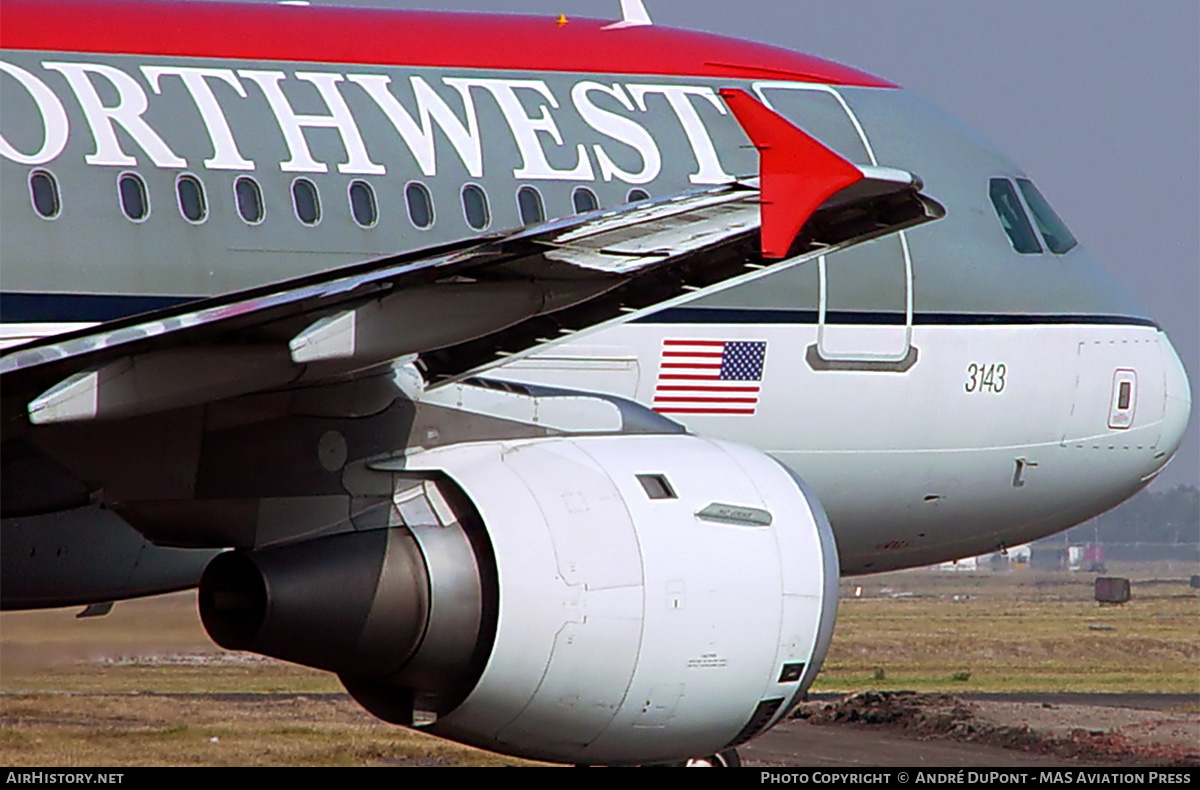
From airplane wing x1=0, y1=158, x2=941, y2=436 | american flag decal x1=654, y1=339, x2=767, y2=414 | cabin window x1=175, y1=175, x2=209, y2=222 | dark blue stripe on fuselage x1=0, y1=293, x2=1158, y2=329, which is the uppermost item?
cabin window x1=175, y1=175, x2=209, y2=222

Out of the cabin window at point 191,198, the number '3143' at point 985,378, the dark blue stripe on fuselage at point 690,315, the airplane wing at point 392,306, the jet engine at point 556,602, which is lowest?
the jet engine at point 556,602

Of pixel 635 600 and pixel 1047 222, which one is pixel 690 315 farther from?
pixel 1047 222

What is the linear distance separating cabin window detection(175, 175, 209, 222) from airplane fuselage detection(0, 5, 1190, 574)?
0.01 meters

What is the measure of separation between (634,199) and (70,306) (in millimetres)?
3003

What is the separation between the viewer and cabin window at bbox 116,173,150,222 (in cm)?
847

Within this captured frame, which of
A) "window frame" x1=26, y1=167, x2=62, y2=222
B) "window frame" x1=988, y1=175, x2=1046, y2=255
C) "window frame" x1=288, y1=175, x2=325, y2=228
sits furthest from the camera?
"window frame" x1=988, y1=175, x2=1046, y2=255

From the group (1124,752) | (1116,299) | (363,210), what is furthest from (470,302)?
(1124,752)

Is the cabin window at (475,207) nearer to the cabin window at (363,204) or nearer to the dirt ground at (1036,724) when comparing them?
the cabin window at (363,204)

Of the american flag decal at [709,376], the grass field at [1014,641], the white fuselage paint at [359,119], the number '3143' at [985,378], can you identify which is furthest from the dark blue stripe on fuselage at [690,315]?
the grass field at [1014,641]

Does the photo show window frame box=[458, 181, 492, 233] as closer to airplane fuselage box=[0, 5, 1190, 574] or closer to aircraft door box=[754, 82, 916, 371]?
airplane fuselage box=[0, 5, 1190, 574]

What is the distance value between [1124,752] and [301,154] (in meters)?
9.35

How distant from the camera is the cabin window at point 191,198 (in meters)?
8.62

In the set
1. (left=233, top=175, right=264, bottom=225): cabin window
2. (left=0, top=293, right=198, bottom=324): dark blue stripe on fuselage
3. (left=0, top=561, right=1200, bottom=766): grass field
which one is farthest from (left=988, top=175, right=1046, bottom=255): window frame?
(left=0, top=293, right=198, bottom=324): dark blue stripe on fuselage

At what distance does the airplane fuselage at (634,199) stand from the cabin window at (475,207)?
0.04 feet
